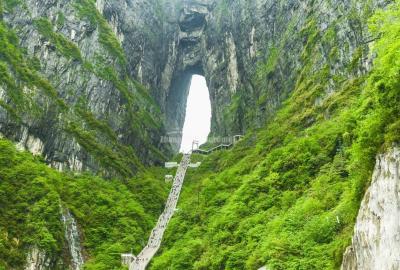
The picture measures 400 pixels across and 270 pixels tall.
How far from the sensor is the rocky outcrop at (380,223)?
1585cm

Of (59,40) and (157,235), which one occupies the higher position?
(59,40)

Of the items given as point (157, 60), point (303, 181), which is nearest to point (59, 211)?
point (303, 181)

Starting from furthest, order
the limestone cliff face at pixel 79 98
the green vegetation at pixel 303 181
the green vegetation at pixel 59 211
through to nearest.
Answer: the limestone cliff face at pixel 79 98, the green vegetation at pixel 59 211, the green vegetation at pixel 303 181

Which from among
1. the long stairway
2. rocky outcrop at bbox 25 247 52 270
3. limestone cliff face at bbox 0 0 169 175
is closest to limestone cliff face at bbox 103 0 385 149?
limestone cliff face at bbox 0 0 169 175

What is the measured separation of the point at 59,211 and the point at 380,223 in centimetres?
3510

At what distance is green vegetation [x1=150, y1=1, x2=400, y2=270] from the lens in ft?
61.7

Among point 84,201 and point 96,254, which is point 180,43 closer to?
point 84,201

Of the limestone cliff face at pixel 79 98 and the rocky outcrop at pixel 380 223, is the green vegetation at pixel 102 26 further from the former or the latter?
the rocky outcrop at pixel 380 223

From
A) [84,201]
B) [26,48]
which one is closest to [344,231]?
[84,201]

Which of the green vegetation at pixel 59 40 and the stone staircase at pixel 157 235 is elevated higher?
the green vegetation at pixel 59 40

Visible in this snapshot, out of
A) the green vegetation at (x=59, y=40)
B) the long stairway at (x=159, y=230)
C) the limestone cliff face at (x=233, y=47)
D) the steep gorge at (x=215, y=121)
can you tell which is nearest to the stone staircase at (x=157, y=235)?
the long stairway at (x=159, y=230)

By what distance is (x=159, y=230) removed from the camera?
49625 millimetres

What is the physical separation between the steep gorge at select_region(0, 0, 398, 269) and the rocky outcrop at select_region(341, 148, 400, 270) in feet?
2.35

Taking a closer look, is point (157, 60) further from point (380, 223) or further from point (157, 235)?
point (380, 223)
